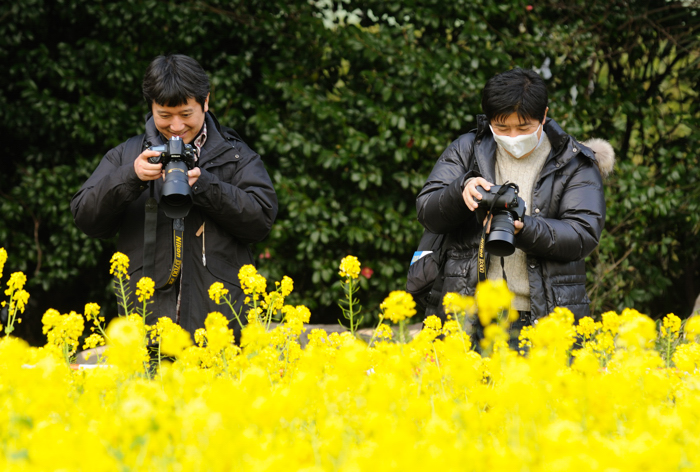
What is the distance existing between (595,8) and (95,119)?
148 inches

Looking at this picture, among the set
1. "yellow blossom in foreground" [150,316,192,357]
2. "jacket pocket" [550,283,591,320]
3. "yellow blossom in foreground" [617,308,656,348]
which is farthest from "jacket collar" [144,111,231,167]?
Answer: "yellow blossom in foreground" [617,308,656,348]

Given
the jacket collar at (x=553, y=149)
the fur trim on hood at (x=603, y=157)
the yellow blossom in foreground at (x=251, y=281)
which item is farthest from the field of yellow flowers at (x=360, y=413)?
the fur trim on hood at (x=603, y=157)

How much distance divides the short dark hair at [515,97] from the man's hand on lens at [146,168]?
1.30m

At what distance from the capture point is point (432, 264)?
307cm

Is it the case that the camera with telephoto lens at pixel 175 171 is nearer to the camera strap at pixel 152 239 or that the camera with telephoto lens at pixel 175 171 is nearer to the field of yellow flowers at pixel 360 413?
the camera strap at pixel 152 239

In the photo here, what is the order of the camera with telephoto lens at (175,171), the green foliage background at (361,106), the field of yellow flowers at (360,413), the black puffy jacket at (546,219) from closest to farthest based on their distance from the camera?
the field of yellow flowers at (360,413)
the camera with telephoto lens at (175,171)
the black puffy jacket at (546,219)
the green foliage background at (361,106)

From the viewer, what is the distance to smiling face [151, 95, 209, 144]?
291 centimetres

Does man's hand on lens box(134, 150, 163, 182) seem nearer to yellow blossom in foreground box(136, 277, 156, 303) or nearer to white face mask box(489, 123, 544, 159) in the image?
yellow blossom in foreground box(136, 277, 156, 303)

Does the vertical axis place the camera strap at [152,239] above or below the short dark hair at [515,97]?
below

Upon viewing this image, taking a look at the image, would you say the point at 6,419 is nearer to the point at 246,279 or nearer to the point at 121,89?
the point at 246,279

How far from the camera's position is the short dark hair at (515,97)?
2836 mm

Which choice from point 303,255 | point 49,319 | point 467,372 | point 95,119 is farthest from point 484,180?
point 95,119

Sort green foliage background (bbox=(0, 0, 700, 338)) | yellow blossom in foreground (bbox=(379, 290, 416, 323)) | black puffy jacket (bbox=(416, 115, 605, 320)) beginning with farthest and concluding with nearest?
green foliage background (bbox=(0, 0, 700, 338))
black puffy jacket (bbox=(416, 115, 605, 320))
yellow blossom in foreground (bbox=(379, 290, 416, 323))

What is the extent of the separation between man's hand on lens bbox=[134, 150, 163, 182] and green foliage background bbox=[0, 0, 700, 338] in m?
2.31
